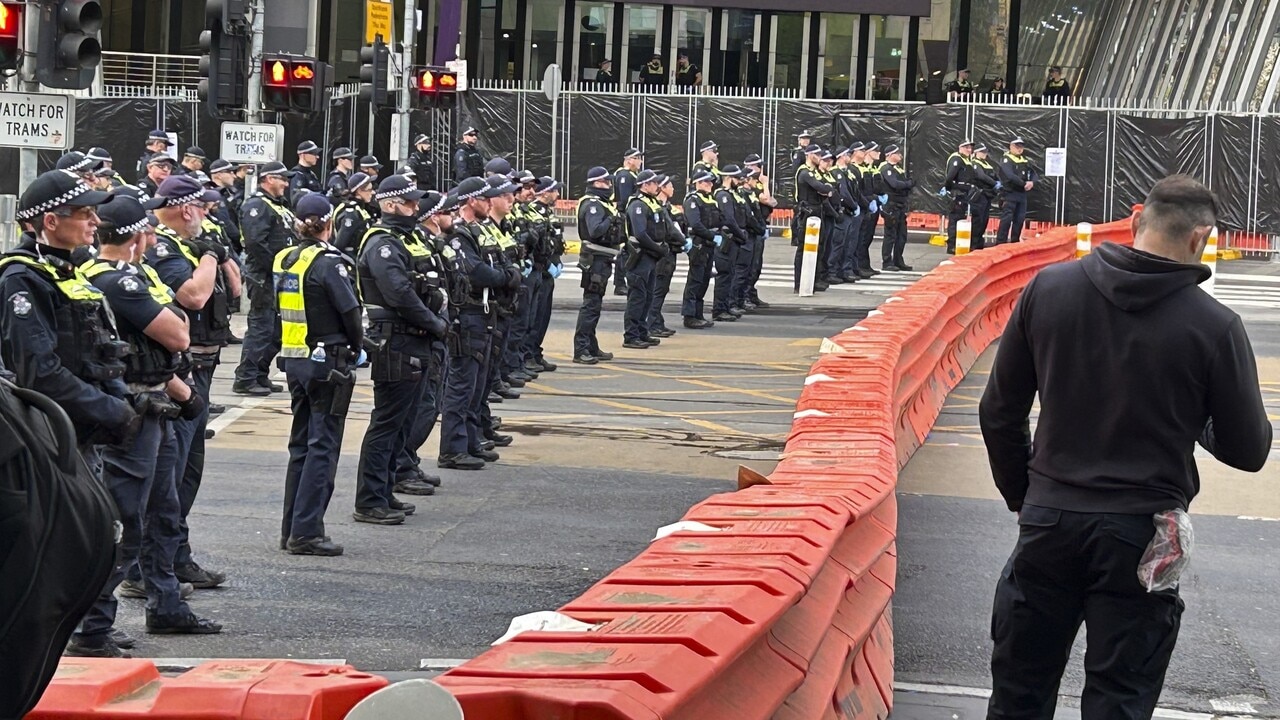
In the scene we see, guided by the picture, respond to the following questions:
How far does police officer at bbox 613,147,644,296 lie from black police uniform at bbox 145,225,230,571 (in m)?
10.1

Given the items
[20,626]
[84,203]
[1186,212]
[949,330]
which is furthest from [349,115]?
[20,626]

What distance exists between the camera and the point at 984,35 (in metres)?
57.1

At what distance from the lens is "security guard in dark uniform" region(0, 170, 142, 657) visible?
7.21m

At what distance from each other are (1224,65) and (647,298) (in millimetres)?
25013

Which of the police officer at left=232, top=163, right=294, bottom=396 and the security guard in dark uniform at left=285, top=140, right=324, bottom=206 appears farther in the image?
the security guard in dark uniform at left=285, top=140, right=324, bottom=206

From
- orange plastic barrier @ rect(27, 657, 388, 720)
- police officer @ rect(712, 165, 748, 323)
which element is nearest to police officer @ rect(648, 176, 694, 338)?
police officer @ rect(712, 165, 748, 323)

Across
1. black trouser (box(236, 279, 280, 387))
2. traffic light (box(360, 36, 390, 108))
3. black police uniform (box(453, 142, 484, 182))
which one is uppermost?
traffic light (box(360, 36, 390, 108))

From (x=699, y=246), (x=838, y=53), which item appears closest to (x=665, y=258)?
(x=699, y=246)

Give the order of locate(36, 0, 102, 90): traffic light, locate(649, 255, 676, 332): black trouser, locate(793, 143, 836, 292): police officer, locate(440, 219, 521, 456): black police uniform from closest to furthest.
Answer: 1. locate(440, 219, 521, 456): black police uniform
2. locate(36, 0, 102, 90): traffic light
3. locate(649, 255, 676, 332): black trouser
4. locate(793, 143, 836, 292): police officer

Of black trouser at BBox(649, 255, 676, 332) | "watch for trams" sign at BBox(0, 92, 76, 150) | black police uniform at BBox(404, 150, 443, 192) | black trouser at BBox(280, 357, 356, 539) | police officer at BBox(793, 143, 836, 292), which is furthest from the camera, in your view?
black police uniform at BBox(404, 150, 443, 192)

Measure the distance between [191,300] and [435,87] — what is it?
20165 mm

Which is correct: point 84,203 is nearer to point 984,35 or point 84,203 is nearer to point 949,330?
point 949,330

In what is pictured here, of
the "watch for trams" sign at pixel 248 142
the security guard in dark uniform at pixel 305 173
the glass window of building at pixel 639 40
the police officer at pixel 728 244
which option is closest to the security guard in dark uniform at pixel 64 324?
the "watch for trams" sign at pixel 248 142

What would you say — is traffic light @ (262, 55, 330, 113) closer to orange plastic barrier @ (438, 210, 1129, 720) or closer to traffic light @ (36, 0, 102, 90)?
traffic light @ (36, 0, 102, 90)
